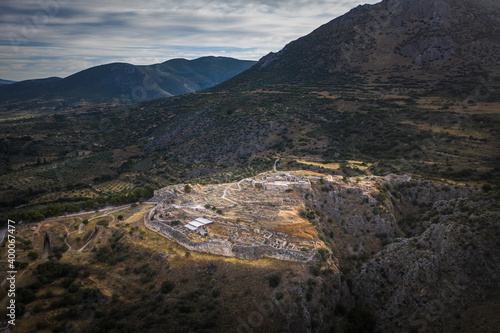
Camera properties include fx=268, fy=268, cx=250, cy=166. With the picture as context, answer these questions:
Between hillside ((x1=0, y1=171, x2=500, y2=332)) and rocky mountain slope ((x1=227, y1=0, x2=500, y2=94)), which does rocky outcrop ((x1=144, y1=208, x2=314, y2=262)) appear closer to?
hillside ((x1=0, y1=171, x2=500, y2=332))

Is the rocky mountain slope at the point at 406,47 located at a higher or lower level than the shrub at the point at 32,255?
higher

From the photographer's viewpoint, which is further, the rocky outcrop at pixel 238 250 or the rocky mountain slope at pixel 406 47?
the rocky mountain slope at pixel 406 47

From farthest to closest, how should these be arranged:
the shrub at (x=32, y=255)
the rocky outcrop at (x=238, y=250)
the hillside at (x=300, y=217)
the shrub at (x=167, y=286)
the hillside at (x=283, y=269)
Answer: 1. the shrub at (x=32, y=255)
2. the rocky outcrop at (x=238, y=250)
3. the shrub at (x=167, y=286)
4. the hillside at (x=300, y=217)
5. the hillside at (x=283, y=269)

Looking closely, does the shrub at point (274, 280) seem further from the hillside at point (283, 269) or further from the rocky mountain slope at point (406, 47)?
the rocky mountain slope at point (406, 47)

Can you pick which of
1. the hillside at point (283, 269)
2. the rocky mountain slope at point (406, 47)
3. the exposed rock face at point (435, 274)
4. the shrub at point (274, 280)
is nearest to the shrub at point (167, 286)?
the hillside at point (283, 269)

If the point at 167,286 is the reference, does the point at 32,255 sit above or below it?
above

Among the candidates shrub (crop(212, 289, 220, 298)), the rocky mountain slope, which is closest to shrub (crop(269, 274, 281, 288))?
shrub (crop(212, 289, 220, 298))

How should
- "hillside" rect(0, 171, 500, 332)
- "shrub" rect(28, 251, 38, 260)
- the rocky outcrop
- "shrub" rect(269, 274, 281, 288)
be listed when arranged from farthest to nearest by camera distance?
"shrub" rect(28, 251, 38, 260)
the rocky outcrop
"shrub" rect(269, 274, 281, 288)
"hillside" rect(0, 171, 500, 332)

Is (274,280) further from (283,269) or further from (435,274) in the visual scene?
(435,274)

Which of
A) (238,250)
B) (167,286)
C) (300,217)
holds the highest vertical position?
(300,217)

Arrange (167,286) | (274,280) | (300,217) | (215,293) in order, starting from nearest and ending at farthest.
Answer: (274,280) < (215,293) < (167,286) < (300,217)

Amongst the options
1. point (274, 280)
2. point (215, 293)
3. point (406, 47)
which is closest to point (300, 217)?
point (274, 280)
